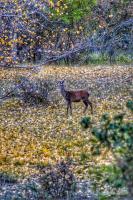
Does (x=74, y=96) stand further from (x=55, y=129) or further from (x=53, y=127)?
(x=55, y=129)

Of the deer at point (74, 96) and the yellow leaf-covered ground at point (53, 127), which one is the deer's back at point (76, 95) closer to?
the deer at point (74, 96)

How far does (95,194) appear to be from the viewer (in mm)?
9414

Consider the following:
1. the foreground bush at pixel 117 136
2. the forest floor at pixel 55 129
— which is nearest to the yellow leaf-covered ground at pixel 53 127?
the forest floor at pixel 55 129

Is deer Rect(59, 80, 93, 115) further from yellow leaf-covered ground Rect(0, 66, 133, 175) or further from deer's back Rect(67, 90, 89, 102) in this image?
yellow leaf-covered ground Rect(0, 66, 133, 175)

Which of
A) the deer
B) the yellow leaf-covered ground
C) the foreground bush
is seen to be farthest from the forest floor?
the foreground bush

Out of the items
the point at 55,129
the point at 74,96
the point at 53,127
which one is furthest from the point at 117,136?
the point at 74,96

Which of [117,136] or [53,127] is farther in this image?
[53,127]

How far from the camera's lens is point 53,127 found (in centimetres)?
1689

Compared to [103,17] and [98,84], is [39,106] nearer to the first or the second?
[98,84]

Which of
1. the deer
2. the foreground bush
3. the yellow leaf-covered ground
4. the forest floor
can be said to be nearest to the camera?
the foreground bush

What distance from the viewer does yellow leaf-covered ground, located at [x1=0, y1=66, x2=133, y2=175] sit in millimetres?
12711

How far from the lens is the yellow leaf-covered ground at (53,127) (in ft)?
41.7

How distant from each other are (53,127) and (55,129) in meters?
0.35

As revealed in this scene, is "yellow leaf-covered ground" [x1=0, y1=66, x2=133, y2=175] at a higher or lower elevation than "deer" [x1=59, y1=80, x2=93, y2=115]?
lower
